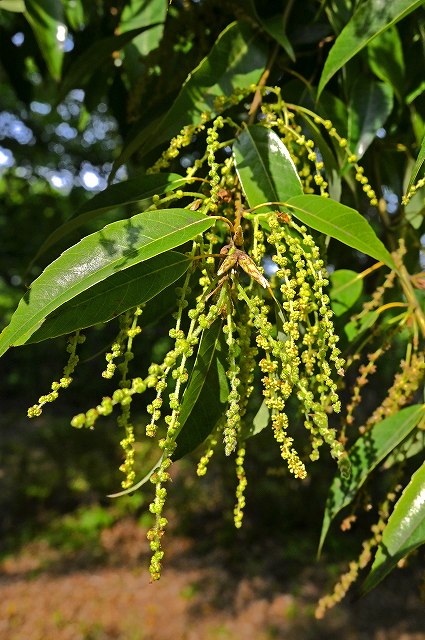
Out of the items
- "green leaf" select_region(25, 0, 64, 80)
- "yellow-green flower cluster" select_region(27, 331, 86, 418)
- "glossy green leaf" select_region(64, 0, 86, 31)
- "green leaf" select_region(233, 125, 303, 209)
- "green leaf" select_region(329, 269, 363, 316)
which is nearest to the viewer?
"yellow-green flower cluster" select_region(27, 331, 86, 418)

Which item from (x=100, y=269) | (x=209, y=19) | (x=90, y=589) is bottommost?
(x=90, y=589)

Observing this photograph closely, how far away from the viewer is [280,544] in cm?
604

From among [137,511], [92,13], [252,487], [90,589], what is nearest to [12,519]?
[137,511]

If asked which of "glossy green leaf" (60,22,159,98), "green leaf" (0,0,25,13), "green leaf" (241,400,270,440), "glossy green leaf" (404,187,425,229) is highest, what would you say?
"green leaf" (0,0,25,13)

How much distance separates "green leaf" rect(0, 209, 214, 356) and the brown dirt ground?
13.7 feet

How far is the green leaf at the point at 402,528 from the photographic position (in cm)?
94

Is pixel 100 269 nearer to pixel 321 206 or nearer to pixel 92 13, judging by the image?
pixel 321 206

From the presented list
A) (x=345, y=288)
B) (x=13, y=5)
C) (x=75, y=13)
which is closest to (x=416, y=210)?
(x=345, y=288)

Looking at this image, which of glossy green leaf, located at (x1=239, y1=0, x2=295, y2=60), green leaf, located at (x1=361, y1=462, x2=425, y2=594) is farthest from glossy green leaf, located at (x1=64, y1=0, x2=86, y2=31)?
green leaf, located at (x1=361, y1=462, x2=425, y2=594)

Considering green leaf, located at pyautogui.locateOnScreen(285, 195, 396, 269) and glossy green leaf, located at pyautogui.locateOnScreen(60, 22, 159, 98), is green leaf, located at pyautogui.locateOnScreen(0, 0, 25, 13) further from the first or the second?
green leaf, located at pyautogui.locateOnScreen(285, 195, 396, 269)

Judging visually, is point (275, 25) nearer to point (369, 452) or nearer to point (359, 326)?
point (359, 326)

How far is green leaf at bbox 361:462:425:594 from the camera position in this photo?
37.1 inches

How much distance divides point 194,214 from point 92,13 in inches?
51.8

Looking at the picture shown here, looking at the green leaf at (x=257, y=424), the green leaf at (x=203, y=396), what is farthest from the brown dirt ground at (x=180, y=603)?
the green leaf at (x=203, y=396)
